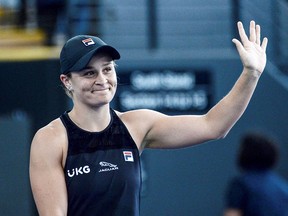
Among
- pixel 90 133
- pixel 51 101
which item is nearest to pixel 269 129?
pixel 51 101

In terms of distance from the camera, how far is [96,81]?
4.19m

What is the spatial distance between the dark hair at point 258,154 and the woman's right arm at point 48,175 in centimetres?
197

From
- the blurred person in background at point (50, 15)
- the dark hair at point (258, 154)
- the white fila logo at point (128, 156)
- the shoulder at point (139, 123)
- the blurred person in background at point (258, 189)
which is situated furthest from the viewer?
the blurred person in background at point (50, 15)

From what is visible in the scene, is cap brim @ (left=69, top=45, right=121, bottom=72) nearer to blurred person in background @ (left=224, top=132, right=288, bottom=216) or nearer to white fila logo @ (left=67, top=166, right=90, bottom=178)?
white fila logo @ (left=67, top=166, right=90, bottom=178)

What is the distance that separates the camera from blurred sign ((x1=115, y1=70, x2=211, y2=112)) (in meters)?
10.4

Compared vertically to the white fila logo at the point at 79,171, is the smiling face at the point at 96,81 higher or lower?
higher

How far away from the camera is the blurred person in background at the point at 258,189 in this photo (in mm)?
5730

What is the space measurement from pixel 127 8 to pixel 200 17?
2.98 ft

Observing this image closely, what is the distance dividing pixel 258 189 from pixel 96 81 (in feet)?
6.27

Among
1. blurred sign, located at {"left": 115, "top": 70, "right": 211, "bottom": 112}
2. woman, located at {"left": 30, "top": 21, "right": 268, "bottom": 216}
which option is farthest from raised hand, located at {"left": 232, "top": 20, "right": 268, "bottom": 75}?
blurred sign, located at {"left": 115, "top": 70, "right": 211, "bottom": 112}

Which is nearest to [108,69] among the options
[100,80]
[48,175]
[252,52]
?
[100,80]

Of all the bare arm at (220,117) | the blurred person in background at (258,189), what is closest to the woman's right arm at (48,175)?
the bare arm at (220,117)

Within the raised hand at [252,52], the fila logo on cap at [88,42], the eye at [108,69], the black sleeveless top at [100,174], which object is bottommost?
the black sleeveless top at [100,174]

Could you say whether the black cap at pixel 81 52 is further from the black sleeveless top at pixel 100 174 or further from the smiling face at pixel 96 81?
the black sleeveless top at pixel 100 174
